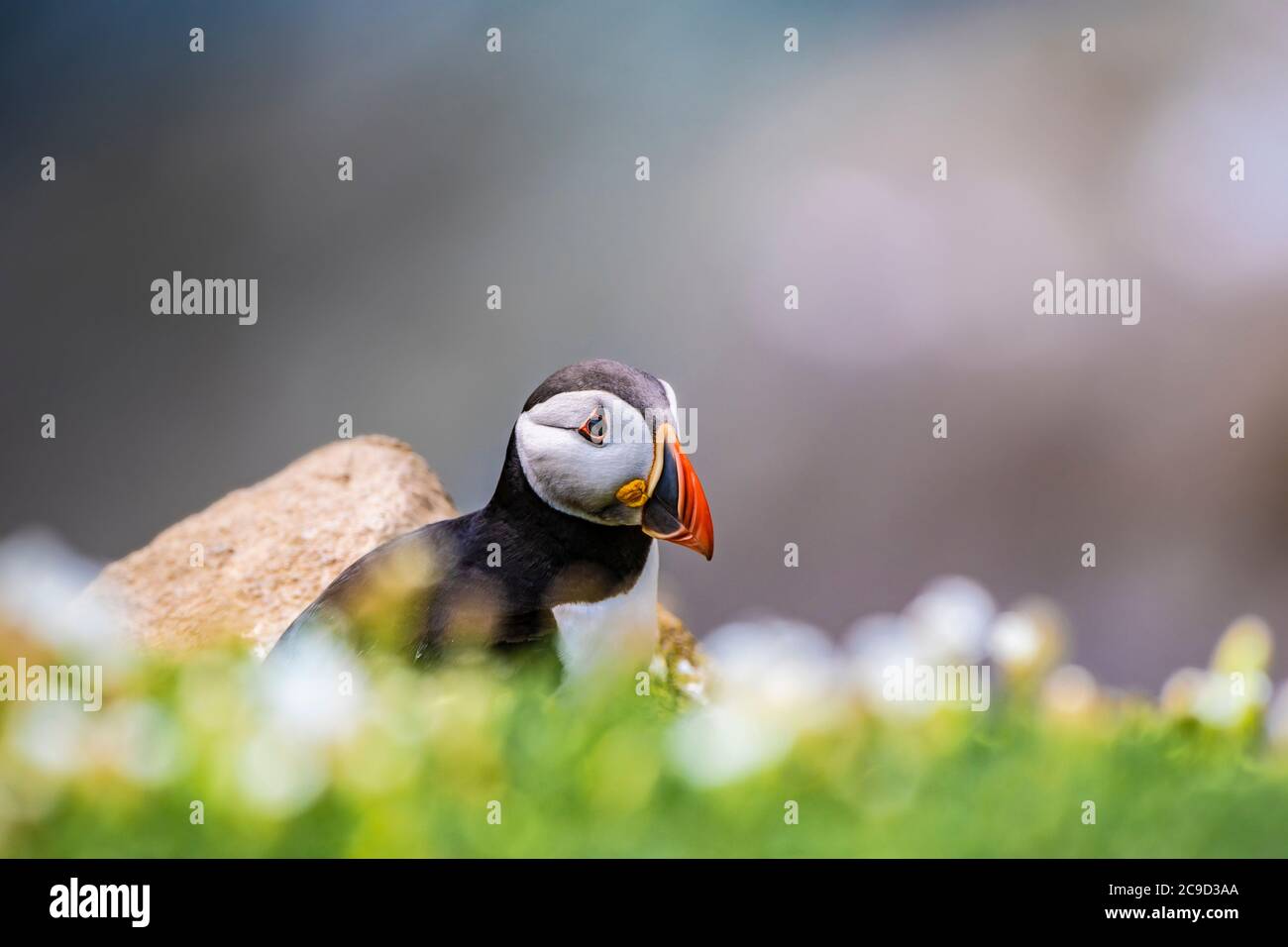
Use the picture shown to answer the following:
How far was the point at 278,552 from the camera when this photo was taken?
2.44 meters

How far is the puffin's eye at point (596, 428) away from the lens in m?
1.75

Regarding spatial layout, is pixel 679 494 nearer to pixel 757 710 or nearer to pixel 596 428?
pixel 596 428

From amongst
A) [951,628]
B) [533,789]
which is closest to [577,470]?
[951,628]

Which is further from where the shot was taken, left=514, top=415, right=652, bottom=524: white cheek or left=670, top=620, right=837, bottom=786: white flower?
left=514, top=415, right=652, bottom=524: white cheek

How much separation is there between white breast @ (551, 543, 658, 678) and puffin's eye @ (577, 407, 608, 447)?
0.22 metres

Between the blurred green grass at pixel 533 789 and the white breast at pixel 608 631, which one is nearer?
the blurred green grass at pixel 533 789

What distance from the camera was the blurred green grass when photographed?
96cm

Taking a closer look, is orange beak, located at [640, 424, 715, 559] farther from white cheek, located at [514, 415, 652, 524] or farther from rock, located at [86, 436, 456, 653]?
rock, located at [86, 436, 456, 653]

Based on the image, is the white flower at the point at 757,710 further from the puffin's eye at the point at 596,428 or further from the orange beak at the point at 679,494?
the puffin's eye at the point at 596,428

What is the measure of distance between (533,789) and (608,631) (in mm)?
763

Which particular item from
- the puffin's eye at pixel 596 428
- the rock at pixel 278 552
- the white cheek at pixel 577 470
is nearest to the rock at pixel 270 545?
the rock at pixel 278 552

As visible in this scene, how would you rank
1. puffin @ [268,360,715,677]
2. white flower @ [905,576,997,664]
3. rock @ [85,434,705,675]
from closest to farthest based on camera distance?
white flower @ [905,576,997,664] → puffin @ [268,360,715,677] → rock @ [85,434,705,675]

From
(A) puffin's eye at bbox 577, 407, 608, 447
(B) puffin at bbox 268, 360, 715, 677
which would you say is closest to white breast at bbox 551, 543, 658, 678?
(B) puffin at bbox 268, 360, 715, 677
